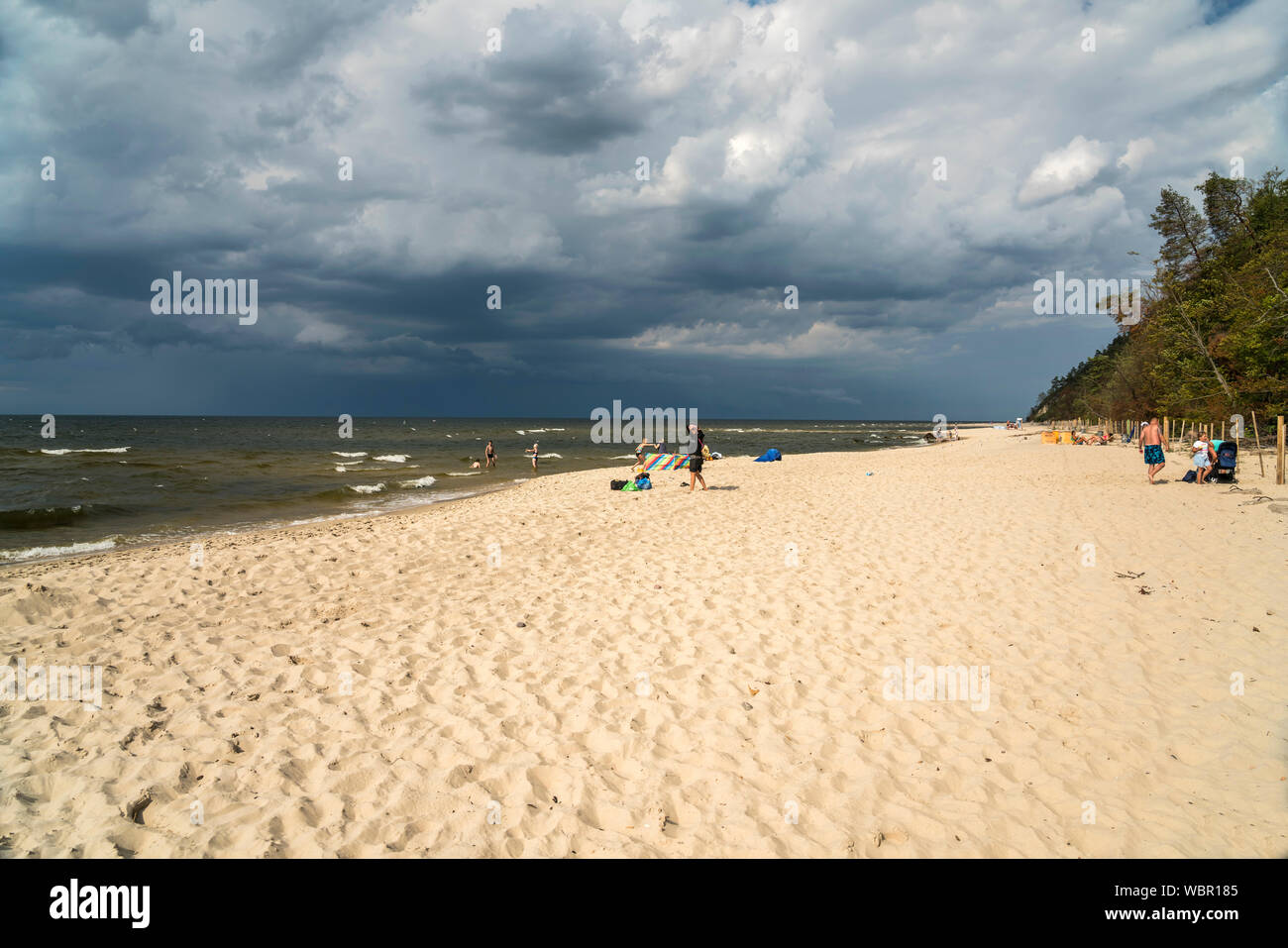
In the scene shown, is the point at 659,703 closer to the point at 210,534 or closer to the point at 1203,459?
the point at 210,534

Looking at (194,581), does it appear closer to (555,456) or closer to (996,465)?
(996,465)

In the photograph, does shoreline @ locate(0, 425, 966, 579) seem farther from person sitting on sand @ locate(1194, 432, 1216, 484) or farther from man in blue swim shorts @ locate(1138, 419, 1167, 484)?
person sitting on sand @ locate(1194, 432, 1216, 484)

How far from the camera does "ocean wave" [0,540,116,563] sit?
12860 mm

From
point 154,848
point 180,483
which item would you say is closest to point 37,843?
point 154,848

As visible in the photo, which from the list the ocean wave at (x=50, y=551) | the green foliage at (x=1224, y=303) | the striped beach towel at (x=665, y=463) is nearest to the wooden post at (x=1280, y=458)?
the green foliage at (x=1224, y=303)

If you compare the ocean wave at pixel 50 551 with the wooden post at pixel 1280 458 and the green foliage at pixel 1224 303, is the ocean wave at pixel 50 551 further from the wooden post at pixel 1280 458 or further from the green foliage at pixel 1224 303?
the green foliage at pixel 1224 303

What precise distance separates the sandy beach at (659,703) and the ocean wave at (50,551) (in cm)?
285

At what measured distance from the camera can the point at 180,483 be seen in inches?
990

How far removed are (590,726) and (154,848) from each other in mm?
2947

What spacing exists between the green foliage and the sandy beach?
19164mm

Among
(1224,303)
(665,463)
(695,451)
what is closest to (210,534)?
(695,451)

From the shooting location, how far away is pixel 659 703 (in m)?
5.53

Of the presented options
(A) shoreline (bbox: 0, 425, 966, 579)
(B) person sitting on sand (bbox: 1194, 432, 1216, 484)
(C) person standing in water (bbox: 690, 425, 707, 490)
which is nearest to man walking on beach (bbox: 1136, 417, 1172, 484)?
(B) person sitting on sand (bbox: 1194, 432, 1216, 484)
